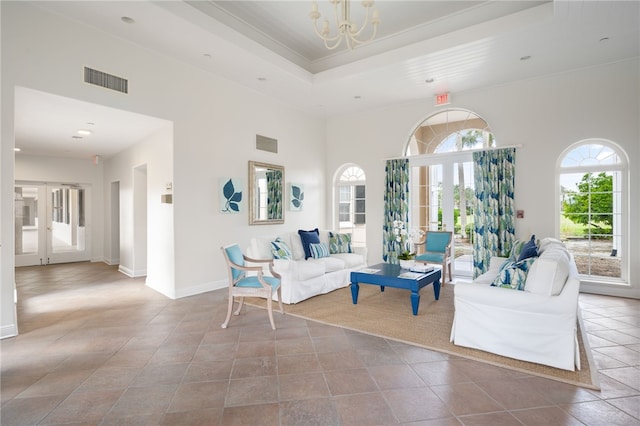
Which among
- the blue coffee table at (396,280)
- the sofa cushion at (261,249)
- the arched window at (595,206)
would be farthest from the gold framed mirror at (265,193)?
the arched window at (595,206)

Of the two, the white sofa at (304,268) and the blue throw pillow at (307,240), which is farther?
the blue throw pillow at (307,240)

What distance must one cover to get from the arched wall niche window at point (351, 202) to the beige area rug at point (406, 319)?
7.63ft

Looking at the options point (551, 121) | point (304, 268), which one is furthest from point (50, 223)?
point (551, 121)

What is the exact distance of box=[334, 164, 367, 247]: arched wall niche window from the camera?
24.7 ft

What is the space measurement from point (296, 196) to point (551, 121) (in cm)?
473

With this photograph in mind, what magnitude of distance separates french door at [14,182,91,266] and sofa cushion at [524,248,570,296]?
31.1 ft

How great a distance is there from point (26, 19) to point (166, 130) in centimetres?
188

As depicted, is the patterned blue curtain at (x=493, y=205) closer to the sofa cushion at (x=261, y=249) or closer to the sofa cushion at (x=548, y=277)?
the sofa cushion at (x=548, y=277)

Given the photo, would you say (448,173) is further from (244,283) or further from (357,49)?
(244,283)

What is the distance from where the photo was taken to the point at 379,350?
305 cm

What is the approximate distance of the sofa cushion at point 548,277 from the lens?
2688 millimetres

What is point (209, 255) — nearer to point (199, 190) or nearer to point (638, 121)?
point (199, 190)

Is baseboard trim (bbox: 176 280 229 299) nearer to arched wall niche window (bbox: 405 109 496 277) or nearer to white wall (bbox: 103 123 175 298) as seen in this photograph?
white wall (bbox: 103 123 175 298)

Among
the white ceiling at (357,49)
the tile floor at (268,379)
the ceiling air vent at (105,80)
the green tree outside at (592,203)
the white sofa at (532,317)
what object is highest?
the white ceiling at (357,49)
